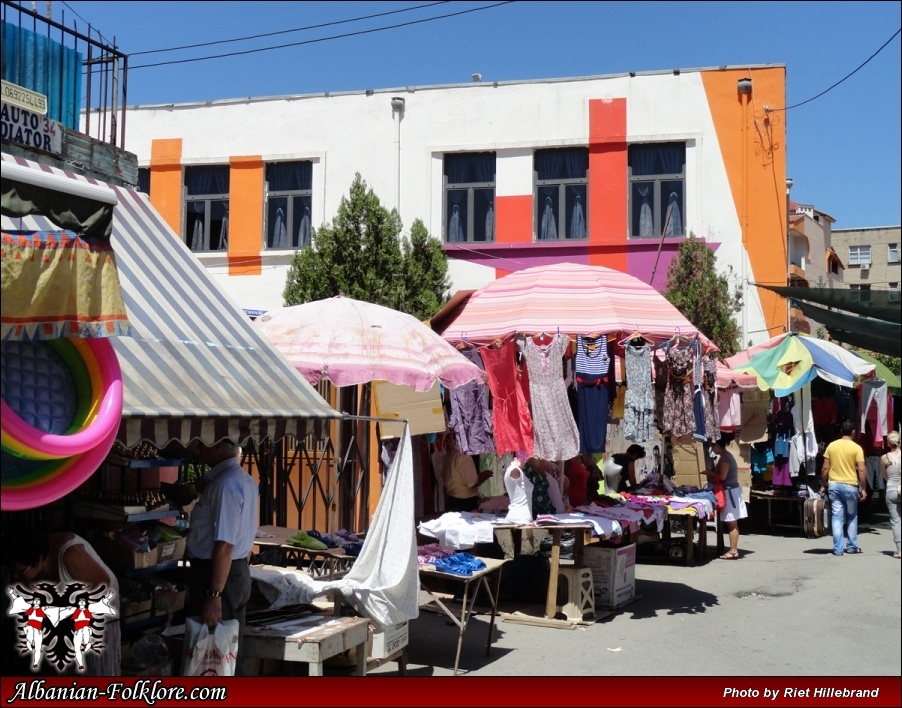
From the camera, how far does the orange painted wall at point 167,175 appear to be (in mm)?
21812

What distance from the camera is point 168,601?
6957mm

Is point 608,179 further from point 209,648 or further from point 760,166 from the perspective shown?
point 209,648

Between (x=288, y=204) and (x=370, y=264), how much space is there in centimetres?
314

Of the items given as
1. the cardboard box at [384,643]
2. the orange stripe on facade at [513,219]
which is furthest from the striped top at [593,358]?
the orange stripe on facade at [513,219]

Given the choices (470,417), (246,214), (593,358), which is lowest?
(470,417)

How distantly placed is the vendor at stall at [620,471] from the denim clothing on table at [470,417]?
12.2ft

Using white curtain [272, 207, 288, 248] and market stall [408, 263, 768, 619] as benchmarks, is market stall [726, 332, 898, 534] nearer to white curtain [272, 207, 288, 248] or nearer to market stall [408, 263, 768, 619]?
market stall [408, 263, 768, 619]

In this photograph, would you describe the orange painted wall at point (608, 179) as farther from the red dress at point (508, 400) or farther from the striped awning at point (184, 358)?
the striped awning at point (184, 358)

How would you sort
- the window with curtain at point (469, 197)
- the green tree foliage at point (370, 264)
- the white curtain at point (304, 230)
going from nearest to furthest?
the green tree foliage at point (370, 264)
the window with curtain at point (469, 197)
the white curtain at point (304, 230)

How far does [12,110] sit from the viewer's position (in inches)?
291

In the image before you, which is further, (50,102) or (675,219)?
(675,219)

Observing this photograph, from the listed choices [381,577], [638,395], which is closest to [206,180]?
[638,395]

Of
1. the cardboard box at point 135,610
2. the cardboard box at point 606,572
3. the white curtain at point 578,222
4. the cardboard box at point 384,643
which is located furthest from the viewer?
the white curtain at point 578,222

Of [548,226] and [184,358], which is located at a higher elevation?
[548,226]
